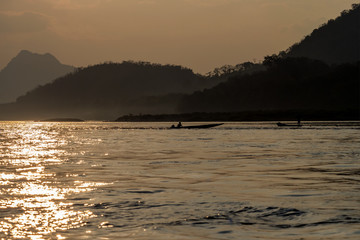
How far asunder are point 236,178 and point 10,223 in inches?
566

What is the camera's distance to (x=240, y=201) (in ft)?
73.0

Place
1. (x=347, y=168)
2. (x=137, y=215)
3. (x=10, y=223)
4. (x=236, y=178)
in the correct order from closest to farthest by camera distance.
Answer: (x=10, y=223) < (x=137, y=215) < (x=236, y=178) < (x=347, y=168)

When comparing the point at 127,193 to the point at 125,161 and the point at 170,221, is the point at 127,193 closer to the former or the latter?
the point at 170,221

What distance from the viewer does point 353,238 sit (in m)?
16.1

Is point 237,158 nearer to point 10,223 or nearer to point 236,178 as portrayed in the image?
point 236,178

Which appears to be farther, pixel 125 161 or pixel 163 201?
pixel 125 161

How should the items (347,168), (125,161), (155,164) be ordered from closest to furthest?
1. (347,168)
2. (155,164)
3. (125,161)

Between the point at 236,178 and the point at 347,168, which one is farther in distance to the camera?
the point at 347,168

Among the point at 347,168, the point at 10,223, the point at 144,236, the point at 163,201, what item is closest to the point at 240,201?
the point at 163,201

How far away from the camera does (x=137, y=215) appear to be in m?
19.7

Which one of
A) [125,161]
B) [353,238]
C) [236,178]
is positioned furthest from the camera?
[125,161]

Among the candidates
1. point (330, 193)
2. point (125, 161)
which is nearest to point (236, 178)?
point (330, 193)

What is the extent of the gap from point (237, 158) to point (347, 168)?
34.3 feet

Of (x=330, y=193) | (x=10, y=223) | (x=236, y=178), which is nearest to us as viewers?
(x=10, y=223)
